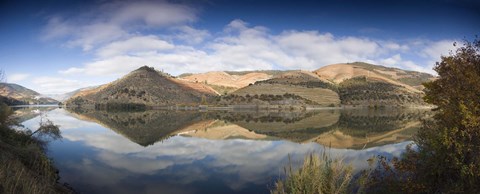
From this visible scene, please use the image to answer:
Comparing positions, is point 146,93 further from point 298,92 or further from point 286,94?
point 298,92

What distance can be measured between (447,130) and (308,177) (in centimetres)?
384

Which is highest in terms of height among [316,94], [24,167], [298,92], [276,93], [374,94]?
[298,92]

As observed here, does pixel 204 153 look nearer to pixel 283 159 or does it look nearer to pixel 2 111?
pixel 283 159

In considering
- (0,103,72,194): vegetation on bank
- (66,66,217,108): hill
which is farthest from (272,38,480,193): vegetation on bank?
(66,66,217,108): hill

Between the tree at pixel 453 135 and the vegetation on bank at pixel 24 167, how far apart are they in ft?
31.8

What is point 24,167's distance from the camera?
11.6 meters

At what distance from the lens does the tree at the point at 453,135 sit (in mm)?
8594

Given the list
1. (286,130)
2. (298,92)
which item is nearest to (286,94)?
(298,92)

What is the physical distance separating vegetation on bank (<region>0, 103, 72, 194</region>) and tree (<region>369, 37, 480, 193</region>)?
31.8 ft

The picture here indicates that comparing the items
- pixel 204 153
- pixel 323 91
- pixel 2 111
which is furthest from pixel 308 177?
pixel 323 91

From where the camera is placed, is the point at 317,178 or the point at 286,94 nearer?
the point at 317,178

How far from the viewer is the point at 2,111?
23.9 metres

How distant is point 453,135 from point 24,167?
→ 1304 centimetres

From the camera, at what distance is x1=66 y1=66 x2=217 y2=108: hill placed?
139 metres
